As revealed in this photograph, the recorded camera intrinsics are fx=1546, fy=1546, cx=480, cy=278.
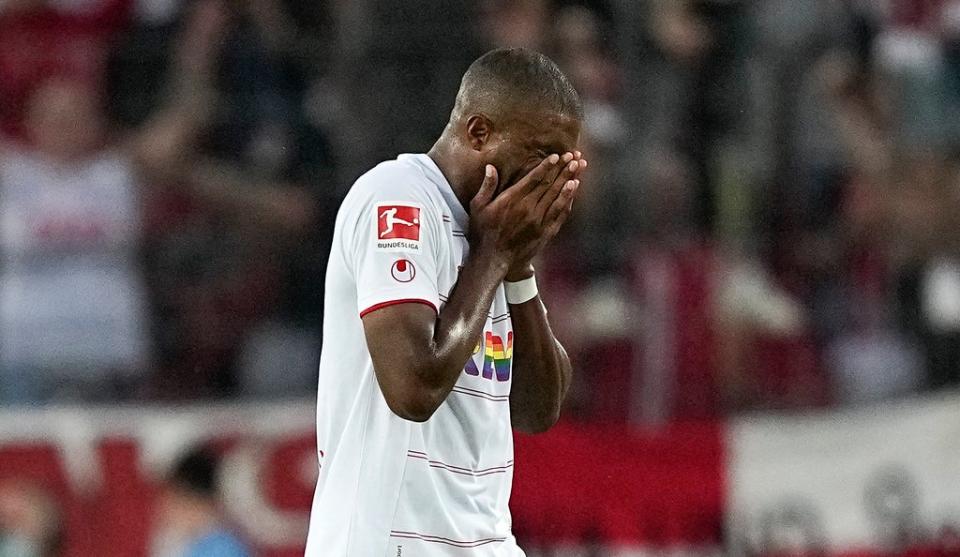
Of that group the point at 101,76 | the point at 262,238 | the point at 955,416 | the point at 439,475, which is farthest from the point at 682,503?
the point at 439,475

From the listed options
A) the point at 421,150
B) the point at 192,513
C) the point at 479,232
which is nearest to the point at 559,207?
the point at 479,232

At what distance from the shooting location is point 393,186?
370 cm

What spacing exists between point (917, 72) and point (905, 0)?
0.54m

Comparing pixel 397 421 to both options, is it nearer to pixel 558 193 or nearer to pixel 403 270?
pixel 403 270

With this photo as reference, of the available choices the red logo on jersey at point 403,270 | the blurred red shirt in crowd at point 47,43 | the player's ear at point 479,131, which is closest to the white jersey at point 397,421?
the red logo on jersey at point 403,270

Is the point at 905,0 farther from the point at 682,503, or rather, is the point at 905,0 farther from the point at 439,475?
the point at 439,475

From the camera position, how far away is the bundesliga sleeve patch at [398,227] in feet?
11.8

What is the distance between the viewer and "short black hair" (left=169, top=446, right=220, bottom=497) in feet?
27.0

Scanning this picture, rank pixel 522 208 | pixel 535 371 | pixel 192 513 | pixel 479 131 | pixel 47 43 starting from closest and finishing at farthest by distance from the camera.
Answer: pixel 522 208 → pixel 479 131 → pixel 535 371 → pixel 192 513 → pixel 47 43

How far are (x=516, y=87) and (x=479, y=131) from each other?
0.14 metres

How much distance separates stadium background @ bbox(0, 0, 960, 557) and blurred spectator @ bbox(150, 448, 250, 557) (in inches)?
2.9

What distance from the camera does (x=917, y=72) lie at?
9.80 meters

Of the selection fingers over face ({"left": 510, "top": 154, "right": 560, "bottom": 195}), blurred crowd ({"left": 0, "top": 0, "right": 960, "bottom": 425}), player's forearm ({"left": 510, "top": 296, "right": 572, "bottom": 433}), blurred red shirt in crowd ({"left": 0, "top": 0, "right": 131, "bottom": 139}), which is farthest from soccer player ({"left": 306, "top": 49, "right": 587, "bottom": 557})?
blurred red shirt in crowd ({"left": 0, "top": 0, "right": 131, "bottom": 139})

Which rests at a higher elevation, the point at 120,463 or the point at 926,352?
the point at 926,352
